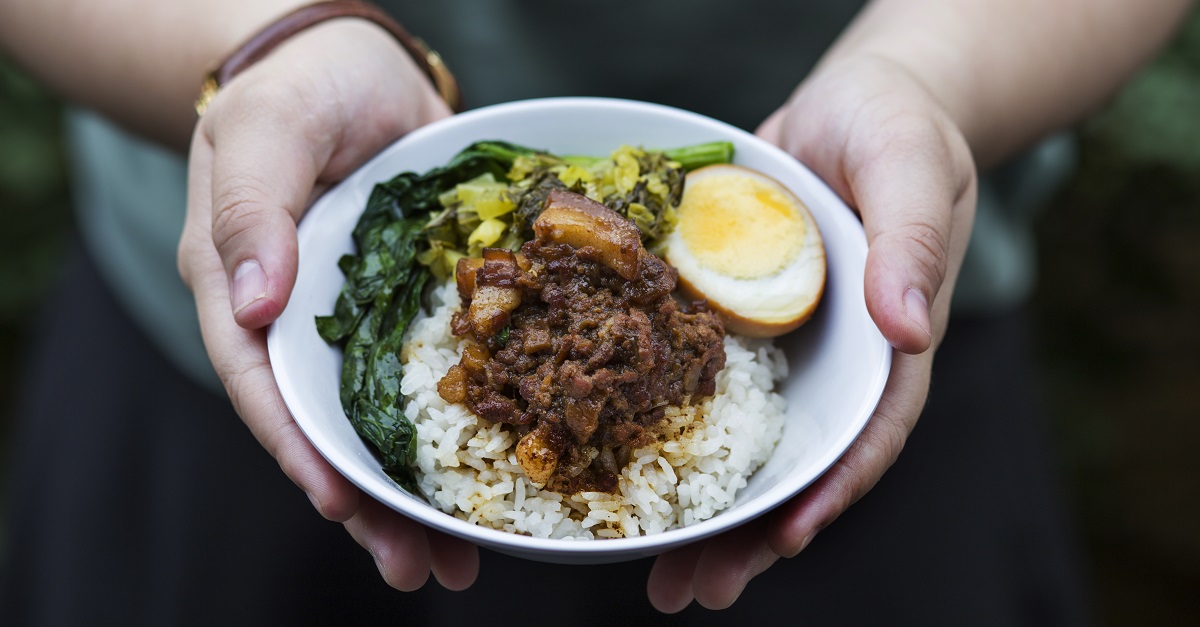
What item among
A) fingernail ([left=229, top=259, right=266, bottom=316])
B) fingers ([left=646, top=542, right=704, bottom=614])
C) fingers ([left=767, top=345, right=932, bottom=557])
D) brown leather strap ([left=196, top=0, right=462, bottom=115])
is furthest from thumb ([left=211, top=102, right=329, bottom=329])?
fingers ([left=767, top=345, right=932, bottom=557])

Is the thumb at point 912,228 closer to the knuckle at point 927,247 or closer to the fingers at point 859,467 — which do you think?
the knuckle at point 927,247

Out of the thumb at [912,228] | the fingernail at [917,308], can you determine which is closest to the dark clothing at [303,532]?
the thumb at [912,228]

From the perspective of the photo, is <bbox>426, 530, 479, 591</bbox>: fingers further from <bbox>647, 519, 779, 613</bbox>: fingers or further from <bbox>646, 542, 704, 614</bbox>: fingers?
<bbox>647, 519, 779, 613</bbox>: fingers

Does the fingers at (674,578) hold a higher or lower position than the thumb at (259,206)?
lower

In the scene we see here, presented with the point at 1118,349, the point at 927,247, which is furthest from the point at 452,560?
the point at 1118,349

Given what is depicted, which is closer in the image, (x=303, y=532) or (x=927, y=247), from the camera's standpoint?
(x=927, y=247)

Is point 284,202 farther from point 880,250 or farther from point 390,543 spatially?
point 880,250
